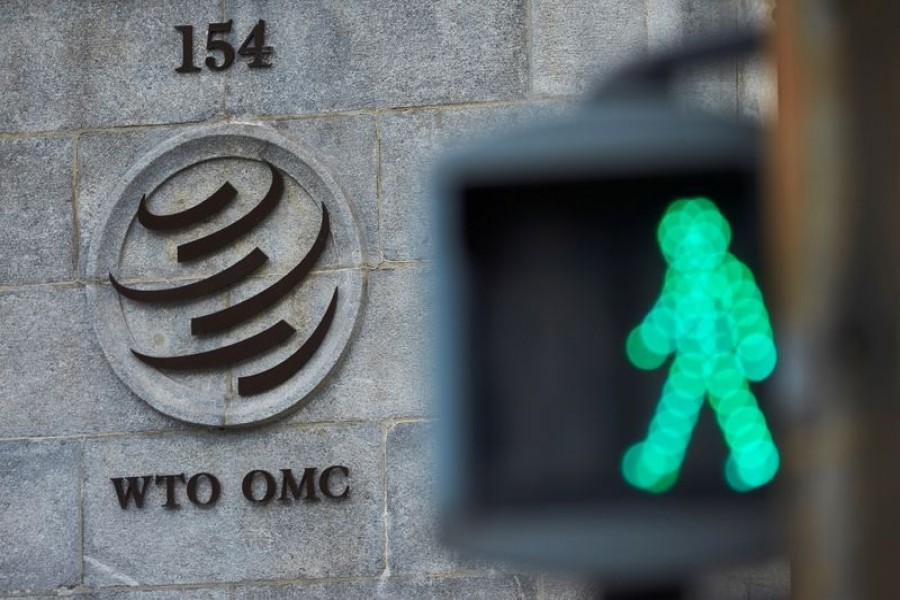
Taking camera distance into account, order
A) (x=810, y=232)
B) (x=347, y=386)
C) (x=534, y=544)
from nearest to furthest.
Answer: (x=810, y=232) → (x=534, y=544) → (x=347, y=386)

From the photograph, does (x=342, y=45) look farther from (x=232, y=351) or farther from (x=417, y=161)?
(x=232, y=351)

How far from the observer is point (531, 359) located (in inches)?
97.5

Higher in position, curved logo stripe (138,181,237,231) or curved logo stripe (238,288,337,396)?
curved logo stripe (138,181,237,231)

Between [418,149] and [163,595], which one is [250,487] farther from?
[418,149]

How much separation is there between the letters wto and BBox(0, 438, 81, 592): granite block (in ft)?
0.86

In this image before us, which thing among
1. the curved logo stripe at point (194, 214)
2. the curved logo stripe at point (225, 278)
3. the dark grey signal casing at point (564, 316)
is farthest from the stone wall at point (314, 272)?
the dark grey signal casing at point (564, 316)

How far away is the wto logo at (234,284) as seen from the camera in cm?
772

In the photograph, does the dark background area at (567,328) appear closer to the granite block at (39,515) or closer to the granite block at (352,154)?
the granite block at (352,154)

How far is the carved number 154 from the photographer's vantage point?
798cm

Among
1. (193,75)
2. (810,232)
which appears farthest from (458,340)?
(193,75)

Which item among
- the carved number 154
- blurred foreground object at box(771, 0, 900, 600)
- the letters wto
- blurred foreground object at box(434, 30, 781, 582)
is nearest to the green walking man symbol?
blurred foreground object at box(434, 30, 781, 582)

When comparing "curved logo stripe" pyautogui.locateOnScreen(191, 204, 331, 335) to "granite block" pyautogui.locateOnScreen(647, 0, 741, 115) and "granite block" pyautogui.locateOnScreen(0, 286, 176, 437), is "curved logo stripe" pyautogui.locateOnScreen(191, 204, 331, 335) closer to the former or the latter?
"granite block" pyautogui.locateOnScreen(0, 286, 176, 437)

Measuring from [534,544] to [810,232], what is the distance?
0.60 m

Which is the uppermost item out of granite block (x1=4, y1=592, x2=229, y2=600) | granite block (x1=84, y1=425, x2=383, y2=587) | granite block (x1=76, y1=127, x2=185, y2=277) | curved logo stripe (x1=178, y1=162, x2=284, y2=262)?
granite block (x1=76, y1=127, x2=185, y2=277)
